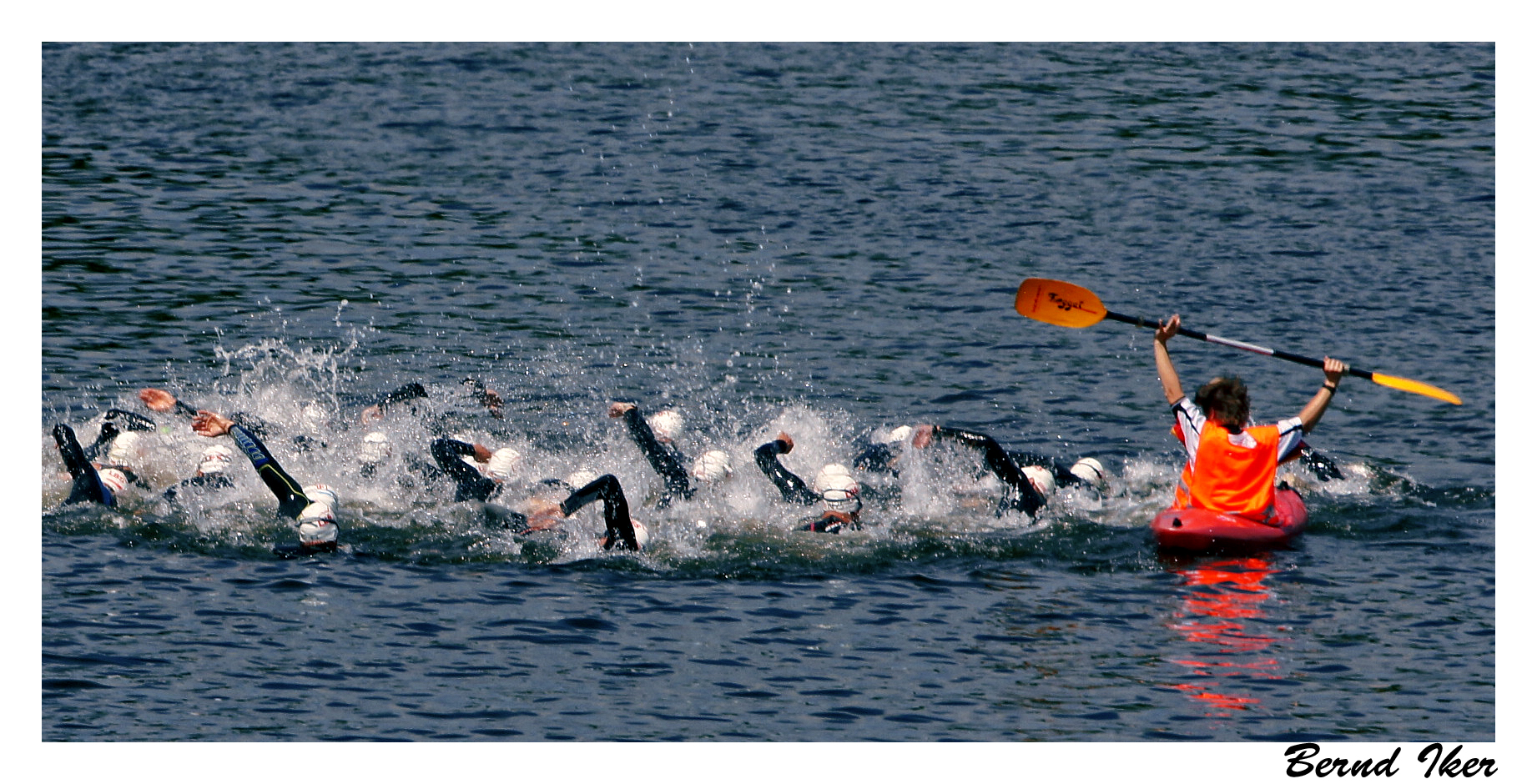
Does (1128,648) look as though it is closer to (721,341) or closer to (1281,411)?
(1281,411)

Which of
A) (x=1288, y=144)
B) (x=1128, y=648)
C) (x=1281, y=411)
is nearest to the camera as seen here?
(x=1128, y=648)

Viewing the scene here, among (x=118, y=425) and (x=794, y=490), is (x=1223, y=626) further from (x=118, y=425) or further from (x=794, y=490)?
(x=118, y=425)

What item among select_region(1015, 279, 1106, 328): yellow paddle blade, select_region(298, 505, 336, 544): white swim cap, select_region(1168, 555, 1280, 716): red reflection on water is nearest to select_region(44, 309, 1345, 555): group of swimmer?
select_region(298, 505, 336, 544): white swim cap

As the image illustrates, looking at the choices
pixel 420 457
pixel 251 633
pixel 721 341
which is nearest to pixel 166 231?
pixel 721 341

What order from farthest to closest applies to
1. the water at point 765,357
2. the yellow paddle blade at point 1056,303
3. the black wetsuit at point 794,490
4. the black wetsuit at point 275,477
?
the yellow paddle blade at point 1056,303 < the black wetsuit at point 794,490 < the black wetsuit at point 275,477 < the water at point 765,357

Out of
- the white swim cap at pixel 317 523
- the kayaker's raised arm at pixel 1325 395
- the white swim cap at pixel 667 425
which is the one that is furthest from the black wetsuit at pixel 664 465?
the kayaker's raised arm at pixel 1325 395

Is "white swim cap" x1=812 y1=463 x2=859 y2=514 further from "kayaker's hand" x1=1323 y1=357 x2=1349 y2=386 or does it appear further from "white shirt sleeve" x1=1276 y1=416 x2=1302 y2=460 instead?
"kayaker's hand" x1=1323 y1=357 x2=1349 y2=386

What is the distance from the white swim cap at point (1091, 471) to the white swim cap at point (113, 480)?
819 centimetres

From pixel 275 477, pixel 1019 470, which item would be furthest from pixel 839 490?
pixel 275 477

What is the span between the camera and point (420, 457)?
15.5 m

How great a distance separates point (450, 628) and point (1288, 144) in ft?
69.4

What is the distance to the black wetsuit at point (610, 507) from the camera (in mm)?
13586

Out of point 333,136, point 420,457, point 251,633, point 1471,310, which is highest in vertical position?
point 333,136

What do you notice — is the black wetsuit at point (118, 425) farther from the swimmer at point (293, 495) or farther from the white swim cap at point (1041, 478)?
the white swim cap at point (1041, 478)
